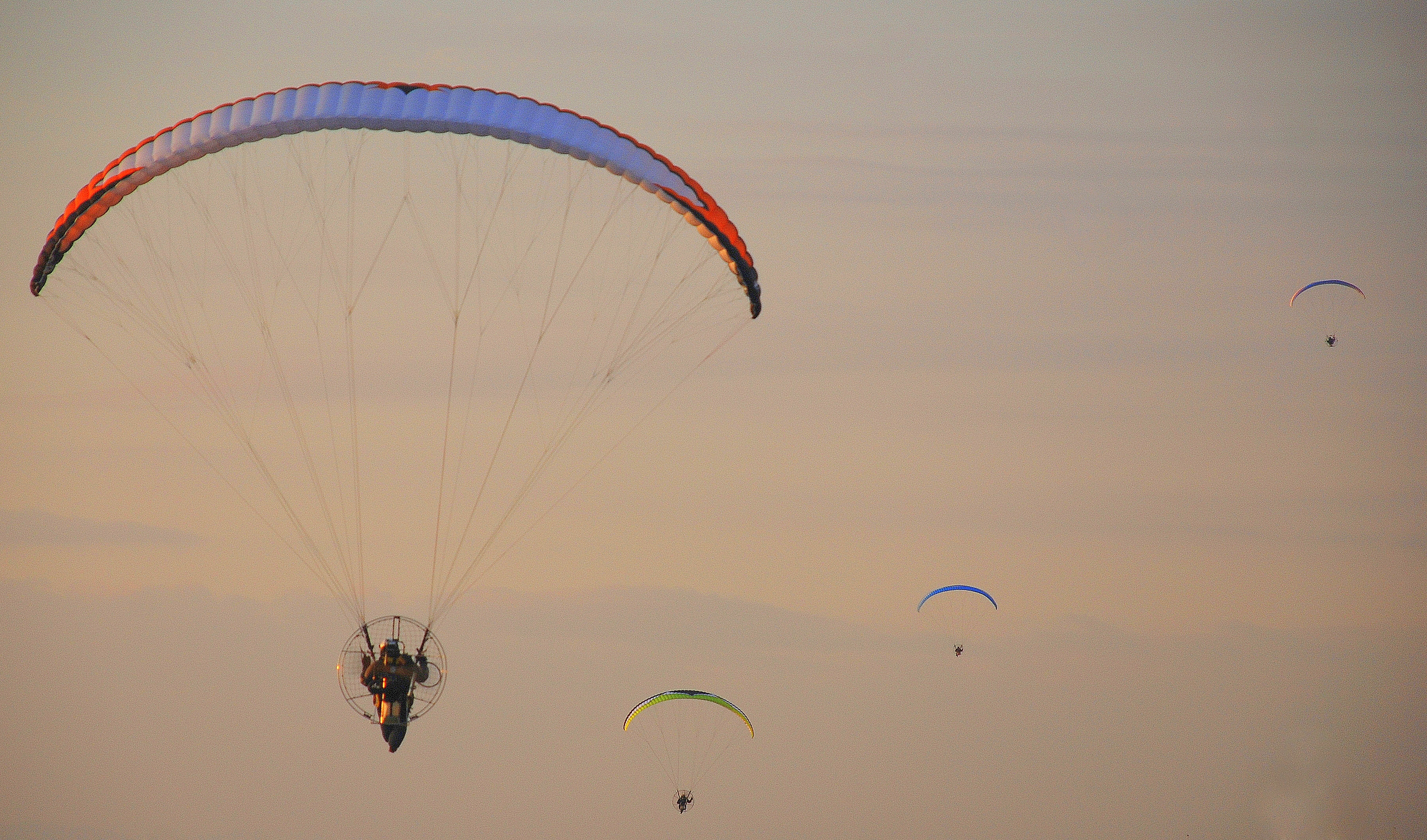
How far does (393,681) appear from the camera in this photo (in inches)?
1566

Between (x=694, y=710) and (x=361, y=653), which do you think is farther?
(x=694, y=710)

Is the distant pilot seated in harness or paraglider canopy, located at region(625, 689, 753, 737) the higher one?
paraglider canopy, located at region(625, 689, 753, 737)

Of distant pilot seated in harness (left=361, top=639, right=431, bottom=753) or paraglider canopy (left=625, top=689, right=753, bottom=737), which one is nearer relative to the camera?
distant pilot seated in harness (left=361, top=639, right=431, bottom=753)

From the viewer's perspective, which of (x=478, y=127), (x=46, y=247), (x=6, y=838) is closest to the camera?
(x=478, y=127)

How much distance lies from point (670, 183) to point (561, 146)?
1988 mm

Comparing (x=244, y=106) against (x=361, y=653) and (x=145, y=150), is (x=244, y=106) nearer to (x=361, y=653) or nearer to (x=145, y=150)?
(x=145, y=150)

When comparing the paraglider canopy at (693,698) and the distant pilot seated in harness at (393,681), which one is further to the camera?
the paraglider canopy at (693,698)

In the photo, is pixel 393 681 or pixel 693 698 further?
pixel 693 698

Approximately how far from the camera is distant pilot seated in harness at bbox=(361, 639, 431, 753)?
39.8 meters

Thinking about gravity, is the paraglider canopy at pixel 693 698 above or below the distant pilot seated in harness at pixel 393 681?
above

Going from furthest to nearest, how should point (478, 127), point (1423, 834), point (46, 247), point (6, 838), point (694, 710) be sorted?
point (6, 838) < point (1423, 834) < point (694, 710) < point (46, 247) < point (478, 127)

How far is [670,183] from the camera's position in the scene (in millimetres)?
39656

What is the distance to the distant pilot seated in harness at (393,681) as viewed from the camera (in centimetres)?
3978

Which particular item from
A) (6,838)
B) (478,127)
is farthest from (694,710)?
(6,838)
